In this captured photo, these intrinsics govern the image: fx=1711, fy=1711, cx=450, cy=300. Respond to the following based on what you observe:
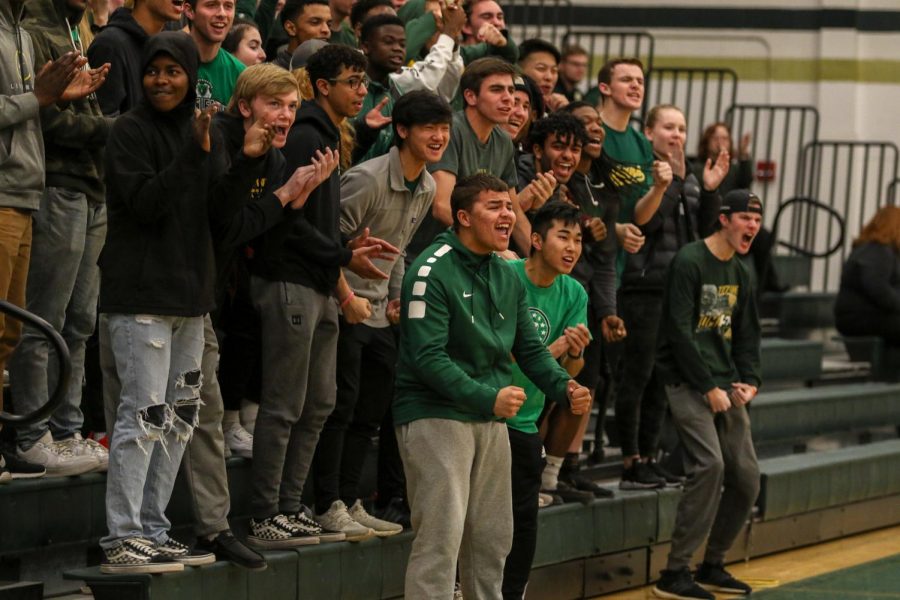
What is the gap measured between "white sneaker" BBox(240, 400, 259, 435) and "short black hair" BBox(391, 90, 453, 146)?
3.92ft

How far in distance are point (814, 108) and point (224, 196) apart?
8.75 m

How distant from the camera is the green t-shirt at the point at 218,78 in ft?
22.2

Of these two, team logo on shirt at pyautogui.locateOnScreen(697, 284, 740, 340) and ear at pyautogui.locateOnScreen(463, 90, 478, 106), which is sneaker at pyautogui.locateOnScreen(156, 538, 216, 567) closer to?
ear at pyautogui.locateOnScreen(463, 90, 478, 106)

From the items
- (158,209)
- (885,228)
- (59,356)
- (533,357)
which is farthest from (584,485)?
(885,228)

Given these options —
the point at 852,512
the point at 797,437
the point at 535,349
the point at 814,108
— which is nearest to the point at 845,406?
the point at 797,437

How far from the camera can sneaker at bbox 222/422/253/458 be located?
665cm

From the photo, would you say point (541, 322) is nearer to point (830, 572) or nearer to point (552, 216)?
point (552, 216)

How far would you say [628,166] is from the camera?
327 inches

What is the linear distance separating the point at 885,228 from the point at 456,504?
6.22 meters

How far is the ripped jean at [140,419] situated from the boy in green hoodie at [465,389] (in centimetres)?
80

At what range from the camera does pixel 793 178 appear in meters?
13.8

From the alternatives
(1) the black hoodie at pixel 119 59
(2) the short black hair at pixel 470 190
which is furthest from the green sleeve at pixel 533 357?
(1) the black hoodie at pixel 119 59

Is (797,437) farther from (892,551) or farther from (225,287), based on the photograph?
(225,287)

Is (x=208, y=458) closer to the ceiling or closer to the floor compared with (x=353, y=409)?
closer to the floor
